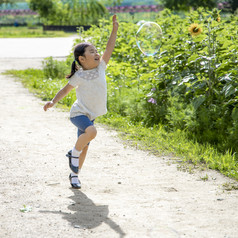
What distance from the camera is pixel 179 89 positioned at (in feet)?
23.2

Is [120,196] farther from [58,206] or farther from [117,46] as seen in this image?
[117,46]

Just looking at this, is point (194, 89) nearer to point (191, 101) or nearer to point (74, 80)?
point (191, 101)

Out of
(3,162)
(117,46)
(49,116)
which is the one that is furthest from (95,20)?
(3,162)

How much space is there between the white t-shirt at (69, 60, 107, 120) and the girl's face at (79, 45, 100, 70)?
5cm

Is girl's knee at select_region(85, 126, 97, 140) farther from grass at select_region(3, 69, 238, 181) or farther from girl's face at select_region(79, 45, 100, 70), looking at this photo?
grass at select_region(3, 69, 238, 181)

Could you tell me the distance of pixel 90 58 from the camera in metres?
4.78

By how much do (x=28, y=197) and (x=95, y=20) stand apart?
123ft

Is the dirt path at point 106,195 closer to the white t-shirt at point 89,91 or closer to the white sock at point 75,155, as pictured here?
the white sock at point 75,155

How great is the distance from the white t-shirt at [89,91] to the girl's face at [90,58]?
0.17 feet

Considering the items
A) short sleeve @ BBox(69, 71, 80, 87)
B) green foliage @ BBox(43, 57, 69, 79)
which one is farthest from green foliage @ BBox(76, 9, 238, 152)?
green foliage @ BBox(43, 57, 69, 79)

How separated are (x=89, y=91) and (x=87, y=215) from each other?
4.02ft

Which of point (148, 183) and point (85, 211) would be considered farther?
point (148, 183)

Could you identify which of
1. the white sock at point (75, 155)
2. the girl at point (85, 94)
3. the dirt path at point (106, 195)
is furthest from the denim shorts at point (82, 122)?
the dirt path at point (106, 195)

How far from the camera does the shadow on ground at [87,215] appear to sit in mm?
3847
